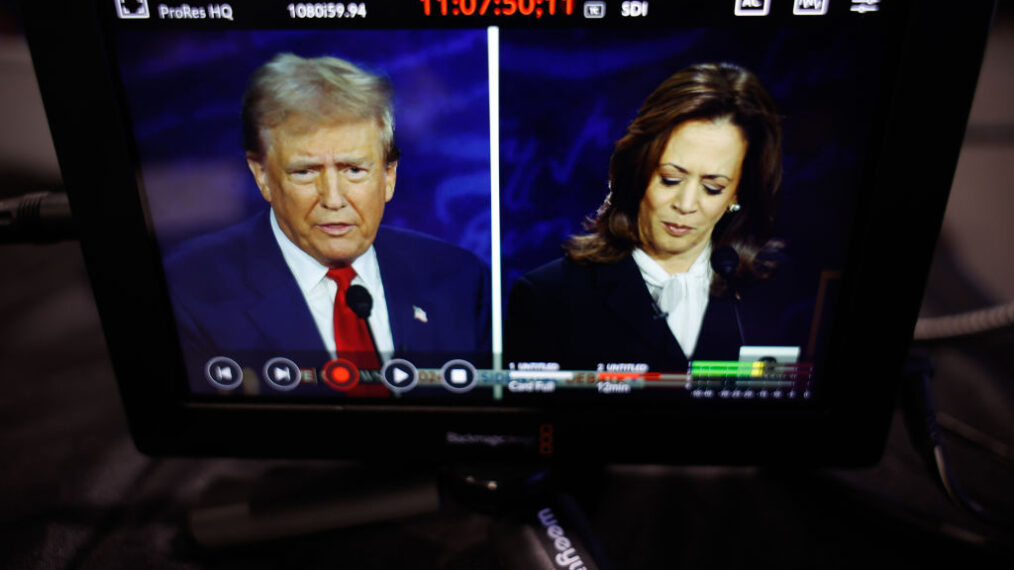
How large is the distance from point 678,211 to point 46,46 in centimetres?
50

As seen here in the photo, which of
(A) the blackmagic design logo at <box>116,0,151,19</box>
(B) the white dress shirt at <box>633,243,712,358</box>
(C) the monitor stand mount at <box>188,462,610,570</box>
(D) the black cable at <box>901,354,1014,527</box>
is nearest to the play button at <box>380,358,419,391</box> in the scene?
(C) the monitor stand mount at <box>188,462,610,570</box>

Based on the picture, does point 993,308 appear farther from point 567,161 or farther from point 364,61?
point 364,61

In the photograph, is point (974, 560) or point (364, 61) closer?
point (364, 61)

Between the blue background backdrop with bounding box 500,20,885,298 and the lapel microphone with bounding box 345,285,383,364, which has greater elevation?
the blue background backdrop with bounding box 500,20,885,298

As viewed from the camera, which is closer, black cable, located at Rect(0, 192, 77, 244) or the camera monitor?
the camera monitor

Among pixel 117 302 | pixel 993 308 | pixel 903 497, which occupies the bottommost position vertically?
pixel 903 497

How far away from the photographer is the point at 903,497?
0.65 metres

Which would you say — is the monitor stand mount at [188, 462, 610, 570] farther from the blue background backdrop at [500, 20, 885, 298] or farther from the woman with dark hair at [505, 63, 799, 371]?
the blue background backdrop at [500, 20, 885, 298]

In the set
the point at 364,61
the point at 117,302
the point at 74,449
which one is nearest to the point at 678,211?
the point at 364,61

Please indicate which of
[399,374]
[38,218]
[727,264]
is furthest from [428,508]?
[38,218]

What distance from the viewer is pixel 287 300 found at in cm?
54

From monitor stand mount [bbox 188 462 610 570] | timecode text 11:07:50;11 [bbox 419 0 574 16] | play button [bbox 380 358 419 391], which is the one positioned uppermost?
→ timecode text 11:07:50;11 [bbox 419 0 574 16]

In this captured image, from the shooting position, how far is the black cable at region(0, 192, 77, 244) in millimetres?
607

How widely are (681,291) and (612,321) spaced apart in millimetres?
63
